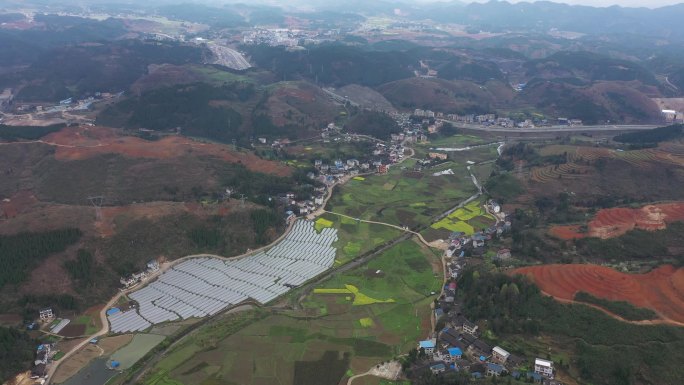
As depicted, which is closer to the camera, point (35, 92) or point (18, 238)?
point (18, 238)

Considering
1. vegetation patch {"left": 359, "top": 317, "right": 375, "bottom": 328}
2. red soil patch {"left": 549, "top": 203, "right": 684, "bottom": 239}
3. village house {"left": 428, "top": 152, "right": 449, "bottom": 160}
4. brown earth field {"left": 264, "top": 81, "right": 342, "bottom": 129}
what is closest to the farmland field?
red soil patch {"left": 549, "top": 203, "right": 684, "bottom": 239}

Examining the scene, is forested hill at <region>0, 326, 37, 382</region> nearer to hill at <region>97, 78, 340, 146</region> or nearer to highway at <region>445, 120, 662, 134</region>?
hill at <region>97, 78, 340, 146</region>

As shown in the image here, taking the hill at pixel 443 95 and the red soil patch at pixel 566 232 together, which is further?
the hill at pixel 443 95

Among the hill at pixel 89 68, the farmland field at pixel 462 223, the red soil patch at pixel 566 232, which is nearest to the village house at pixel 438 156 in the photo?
the farmland field at pixel 462 223

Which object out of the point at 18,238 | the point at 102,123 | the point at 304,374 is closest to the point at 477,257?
the point at 304,374

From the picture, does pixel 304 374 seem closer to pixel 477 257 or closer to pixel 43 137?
pixel 477 257

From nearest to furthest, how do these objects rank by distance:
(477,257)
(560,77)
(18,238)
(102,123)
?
(18,238) → (477,257) → (102,123) → (560,77)

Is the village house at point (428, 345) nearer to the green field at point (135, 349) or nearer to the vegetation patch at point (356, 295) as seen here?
the vegetation patch at point (356, 295)
